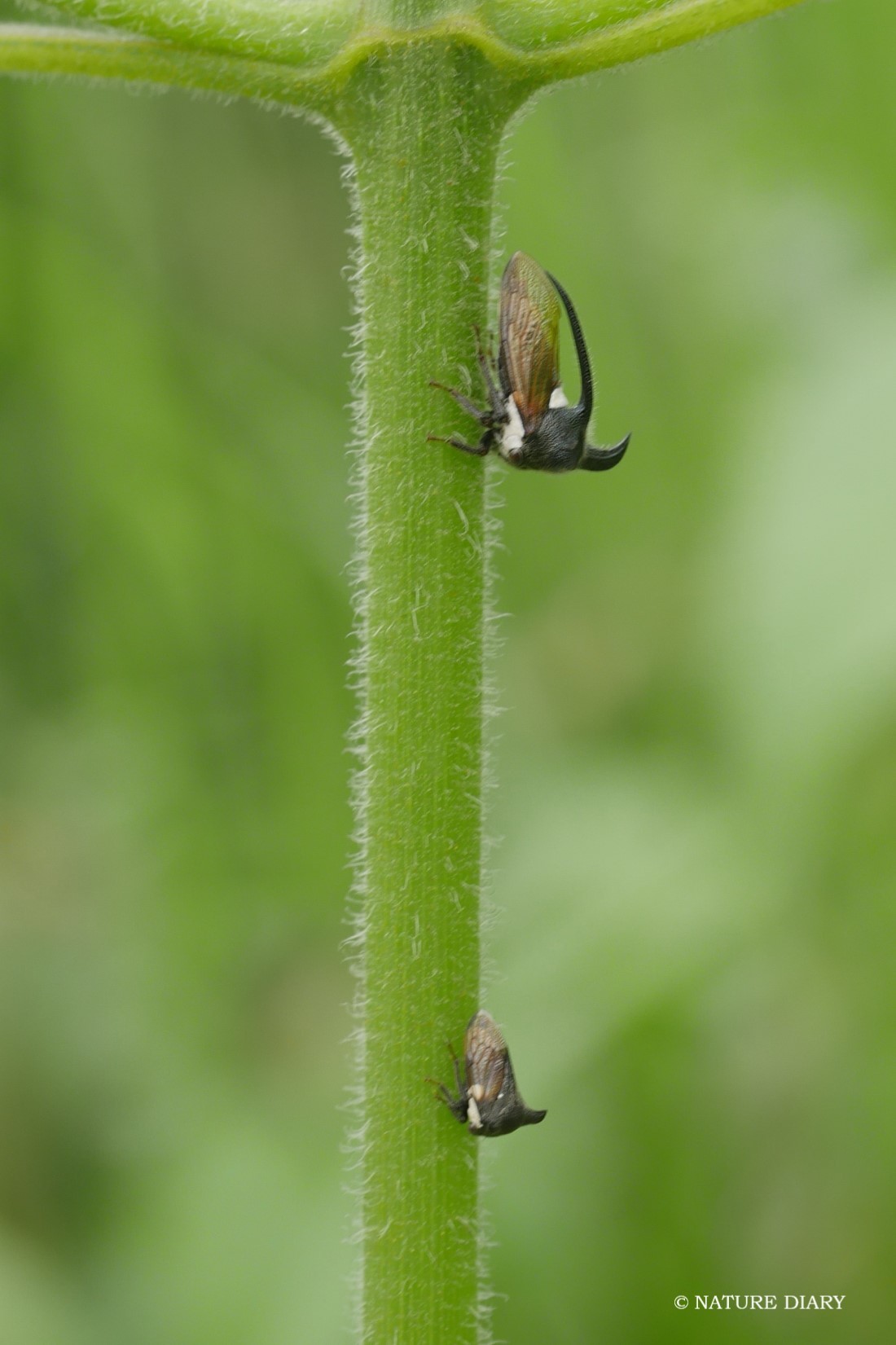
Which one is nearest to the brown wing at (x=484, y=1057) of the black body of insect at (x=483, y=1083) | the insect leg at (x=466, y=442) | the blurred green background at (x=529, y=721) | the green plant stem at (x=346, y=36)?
the black body of insect at (x=483, y=1083)

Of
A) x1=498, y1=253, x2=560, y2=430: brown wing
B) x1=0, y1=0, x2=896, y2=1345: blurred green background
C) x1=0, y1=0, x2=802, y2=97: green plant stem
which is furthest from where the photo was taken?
x1=0, y1=0, x2=896, y2=1345: blurred green background

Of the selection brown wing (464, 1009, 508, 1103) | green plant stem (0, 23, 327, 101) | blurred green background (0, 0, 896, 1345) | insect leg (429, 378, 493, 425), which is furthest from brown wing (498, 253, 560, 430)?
blurred green background (0, 0, 896, 1345)

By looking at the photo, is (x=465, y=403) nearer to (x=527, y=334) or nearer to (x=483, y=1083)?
(x=527, y=334)

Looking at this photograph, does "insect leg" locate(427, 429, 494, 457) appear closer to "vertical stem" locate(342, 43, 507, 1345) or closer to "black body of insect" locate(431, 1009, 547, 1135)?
"vertical stem" locate(342, 43, 507, 1345)

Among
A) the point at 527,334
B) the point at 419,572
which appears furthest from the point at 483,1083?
the point at 527,334

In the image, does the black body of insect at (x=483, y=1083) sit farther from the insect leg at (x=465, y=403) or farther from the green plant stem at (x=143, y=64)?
the green plant stem at (x=143, y=64)
